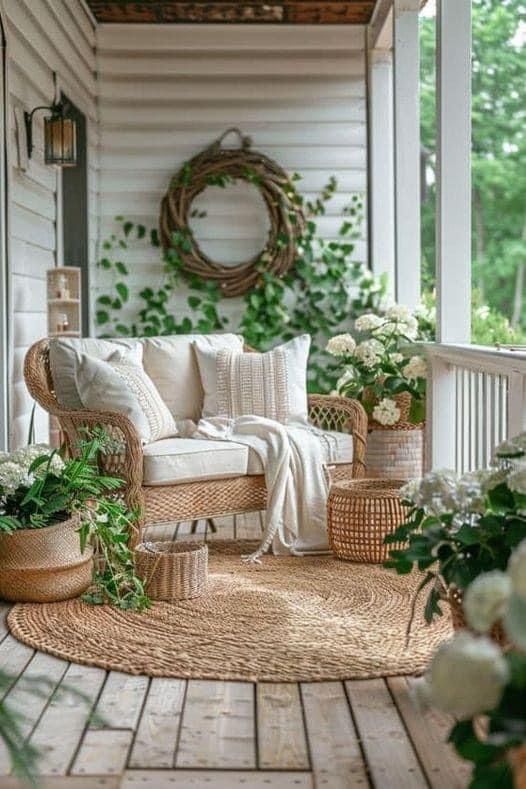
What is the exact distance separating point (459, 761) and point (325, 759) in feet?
0.93

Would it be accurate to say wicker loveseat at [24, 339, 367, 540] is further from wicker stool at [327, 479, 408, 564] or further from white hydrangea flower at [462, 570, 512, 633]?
white hydrangea flower at [462, 570, 512, 633]

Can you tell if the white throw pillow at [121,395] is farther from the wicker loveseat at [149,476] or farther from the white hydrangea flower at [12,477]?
the white hydrangea flower at [12,477]

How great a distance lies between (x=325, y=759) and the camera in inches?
102

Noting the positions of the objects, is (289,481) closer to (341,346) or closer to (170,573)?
(170,573)

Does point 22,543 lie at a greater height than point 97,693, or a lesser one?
greater

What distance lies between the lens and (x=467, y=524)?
2.89 m

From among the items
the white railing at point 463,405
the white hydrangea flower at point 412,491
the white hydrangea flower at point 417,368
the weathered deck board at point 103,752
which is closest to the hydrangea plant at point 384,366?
the white hydrangea flower at point 417,368

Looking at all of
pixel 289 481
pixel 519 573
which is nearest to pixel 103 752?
pixel 519 573

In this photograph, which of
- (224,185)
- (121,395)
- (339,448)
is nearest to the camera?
(121,395)

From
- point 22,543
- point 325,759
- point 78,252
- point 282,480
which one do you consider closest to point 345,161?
point 78,252

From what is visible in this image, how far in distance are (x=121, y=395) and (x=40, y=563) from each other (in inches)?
36.0

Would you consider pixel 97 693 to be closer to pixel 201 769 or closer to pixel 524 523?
pixel 201 769

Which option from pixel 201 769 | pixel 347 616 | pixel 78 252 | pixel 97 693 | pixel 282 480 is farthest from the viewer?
pixel 78 252

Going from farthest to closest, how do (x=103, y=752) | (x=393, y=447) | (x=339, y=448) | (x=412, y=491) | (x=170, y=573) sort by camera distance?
(x=393, y=447), (x=339, y=448), (x=170, y=573), (x=412, y=491), (x=103, y=752)
